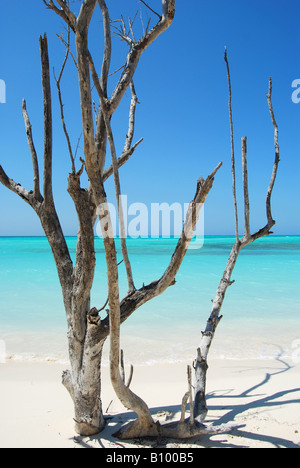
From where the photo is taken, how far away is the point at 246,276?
1574 centimetres

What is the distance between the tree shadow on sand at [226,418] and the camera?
2.47 m

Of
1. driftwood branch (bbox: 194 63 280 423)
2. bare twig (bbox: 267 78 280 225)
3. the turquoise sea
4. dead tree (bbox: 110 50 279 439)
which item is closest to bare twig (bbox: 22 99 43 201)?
dead tree (bbox: 110 50 279 439)

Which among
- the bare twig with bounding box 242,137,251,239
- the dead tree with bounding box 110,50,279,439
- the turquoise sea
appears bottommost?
the turquoise sea

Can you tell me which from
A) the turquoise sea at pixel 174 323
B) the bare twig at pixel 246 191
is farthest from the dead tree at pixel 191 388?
the turquoise sea at pixel 174 323

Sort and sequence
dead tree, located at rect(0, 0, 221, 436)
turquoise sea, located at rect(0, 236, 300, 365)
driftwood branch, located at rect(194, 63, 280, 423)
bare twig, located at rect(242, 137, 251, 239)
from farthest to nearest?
turquoise sea, located at rect(0, 236, 300, 365) → bare twig, located at rect(242, 137, 251, 239) → driftwood branch, located at rect(194, 63, 280, 423) → dead tree, located at rect(0, 0, 221, 436)

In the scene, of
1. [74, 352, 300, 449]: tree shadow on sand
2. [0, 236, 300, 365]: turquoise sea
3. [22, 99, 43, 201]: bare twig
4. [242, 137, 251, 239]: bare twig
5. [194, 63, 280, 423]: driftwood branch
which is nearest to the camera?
[74, 352, 300, 449]: tree shadow on sand

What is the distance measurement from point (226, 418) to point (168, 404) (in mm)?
691

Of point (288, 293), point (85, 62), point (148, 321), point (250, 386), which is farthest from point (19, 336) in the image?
point (288, 293)

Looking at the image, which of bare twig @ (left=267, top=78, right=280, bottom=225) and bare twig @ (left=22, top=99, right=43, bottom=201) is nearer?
bare twig @ (left=22, top=99, right=43, bottom=201)

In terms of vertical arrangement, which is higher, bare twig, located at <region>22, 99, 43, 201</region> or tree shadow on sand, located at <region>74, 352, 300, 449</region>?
bare twig, located at <region>22, 99, 43, 201</region>

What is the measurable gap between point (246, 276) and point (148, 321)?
30.1ft

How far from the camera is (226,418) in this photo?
3.04m

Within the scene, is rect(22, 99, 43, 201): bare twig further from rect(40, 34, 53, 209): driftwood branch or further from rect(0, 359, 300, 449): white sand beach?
rect(0, 359, 300, 449): white sand beach

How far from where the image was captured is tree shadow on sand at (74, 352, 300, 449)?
Answer: 2471mm
